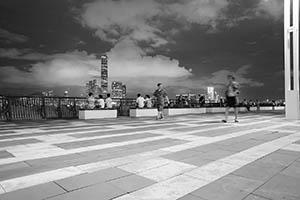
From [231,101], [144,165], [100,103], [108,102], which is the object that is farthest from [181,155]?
[108,102]

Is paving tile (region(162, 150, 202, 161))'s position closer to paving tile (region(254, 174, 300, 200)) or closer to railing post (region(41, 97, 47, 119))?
paving tile (region(254, 174, 300, 200))

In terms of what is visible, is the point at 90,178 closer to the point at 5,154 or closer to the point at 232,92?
the point at 5,154

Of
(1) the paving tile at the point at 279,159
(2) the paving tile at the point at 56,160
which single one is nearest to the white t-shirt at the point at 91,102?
(2) the paving tile at the point at 56,160

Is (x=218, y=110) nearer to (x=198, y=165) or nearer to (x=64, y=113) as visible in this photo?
(x=64, y=113)

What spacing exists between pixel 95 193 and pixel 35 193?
56 centimetres

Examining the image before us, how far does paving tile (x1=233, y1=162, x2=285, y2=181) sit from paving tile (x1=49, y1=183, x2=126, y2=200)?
1.48 meters

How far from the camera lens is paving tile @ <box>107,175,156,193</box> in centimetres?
217

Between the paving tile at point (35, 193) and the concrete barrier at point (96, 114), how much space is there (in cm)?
1136

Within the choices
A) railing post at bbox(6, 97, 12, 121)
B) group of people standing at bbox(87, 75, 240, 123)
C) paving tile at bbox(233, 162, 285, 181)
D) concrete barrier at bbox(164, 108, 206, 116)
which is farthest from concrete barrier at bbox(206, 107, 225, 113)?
paving tile at bbox(233, 162, 285, 181)

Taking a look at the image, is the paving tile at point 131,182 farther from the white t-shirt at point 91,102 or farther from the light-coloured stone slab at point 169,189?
the white t-shirt at point 91,102

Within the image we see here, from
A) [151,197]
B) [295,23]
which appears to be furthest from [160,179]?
[295,23]

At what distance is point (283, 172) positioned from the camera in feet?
8.64

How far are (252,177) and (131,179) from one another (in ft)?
4.51

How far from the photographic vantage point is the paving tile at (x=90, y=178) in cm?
222
